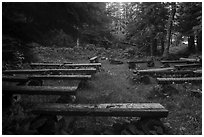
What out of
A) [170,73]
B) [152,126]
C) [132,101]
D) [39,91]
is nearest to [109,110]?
[152,126]

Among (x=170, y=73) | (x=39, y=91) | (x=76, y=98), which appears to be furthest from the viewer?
(x=170, y=73)

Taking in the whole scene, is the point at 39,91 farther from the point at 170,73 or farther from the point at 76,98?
the point at 170,73

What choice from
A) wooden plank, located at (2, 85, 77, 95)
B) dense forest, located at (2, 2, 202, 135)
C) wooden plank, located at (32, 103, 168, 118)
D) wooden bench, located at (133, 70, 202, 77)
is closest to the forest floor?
dense forest, located at (2, 2, 202, 135)

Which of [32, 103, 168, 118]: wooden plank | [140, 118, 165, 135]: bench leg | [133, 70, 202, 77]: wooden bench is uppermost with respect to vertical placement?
[133, 70, 202, 77]: wooden bench

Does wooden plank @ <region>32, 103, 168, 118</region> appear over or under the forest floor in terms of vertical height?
over

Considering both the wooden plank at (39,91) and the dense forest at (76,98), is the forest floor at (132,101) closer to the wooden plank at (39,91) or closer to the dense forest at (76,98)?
the dense forest at (76,98)

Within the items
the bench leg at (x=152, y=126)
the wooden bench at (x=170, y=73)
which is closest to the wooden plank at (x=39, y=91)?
the bench leg at (x=152, y=126)

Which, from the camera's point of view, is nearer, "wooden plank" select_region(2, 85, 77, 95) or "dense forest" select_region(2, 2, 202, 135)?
"dense forest" select_region(2, 2, 202, 135)

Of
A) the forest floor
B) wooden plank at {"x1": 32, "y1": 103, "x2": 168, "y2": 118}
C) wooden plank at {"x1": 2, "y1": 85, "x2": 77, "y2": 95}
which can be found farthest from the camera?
wooden plank at {"x1": 2, "y1": 85, "x2": 77, "y2": 95}

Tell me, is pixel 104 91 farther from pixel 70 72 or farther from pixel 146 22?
pixel 146 22

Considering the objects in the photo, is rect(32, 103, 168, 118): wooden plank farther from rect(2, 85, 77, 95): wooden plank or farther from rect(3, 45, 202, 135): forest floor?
rect(2, 85, 77, 95): wooden plank

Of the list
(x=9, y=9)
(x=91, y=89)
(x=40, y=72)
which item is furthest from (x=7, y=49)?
(x=40, y=72)

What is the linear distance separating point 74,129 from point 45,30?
273 centimetres

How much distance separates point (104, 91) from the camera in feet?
29.3
